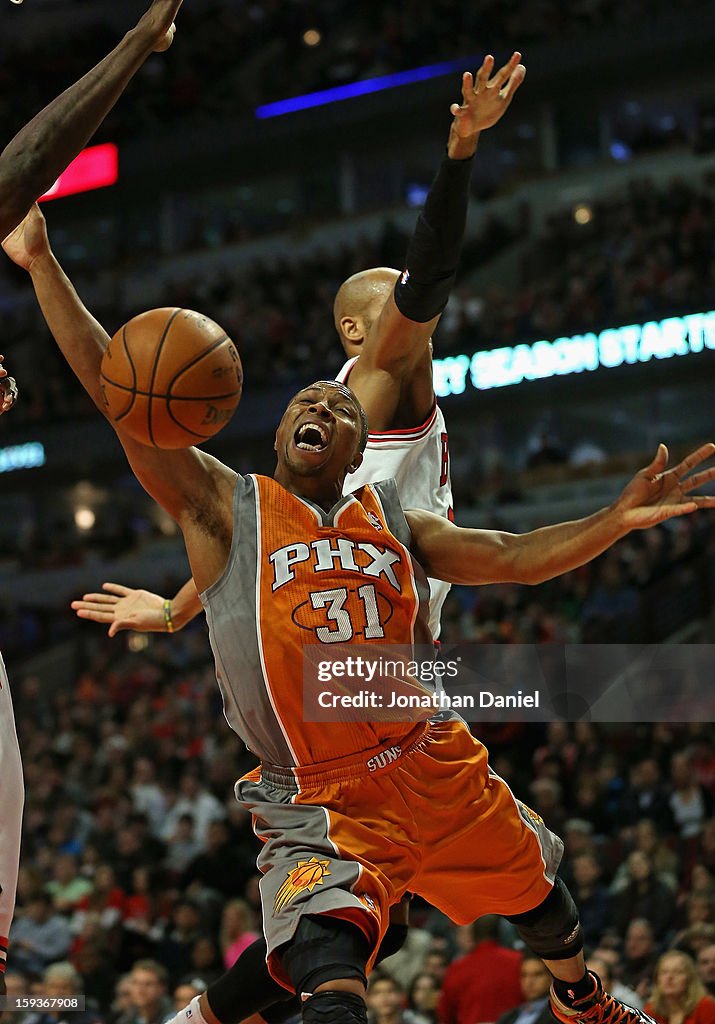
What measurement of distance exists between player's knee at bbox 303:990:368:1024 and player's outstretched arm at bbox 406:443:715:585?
1.26 meters

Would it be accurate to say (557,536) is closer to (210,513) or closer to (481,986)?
(210,513)

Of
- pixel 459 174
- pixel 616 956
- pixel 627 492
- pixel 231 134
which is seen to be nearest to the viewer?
pixel 627 492

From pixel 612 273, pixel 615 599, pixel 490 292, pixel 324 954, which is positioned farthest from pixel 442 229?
pixel 490 292

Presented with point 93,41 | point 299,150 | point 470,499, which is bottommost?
point 470,499

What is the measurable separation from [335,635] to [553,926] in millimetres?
1395

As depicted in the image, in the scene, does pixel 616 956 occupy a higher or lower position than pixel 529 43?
lower

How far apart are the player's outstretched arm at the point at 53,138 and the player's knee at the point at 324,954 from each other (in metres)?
2.04

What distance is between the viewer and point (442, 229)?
Result: 4.38 m

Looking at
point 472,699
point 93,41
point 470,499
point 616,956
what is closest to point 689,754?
point 616,956

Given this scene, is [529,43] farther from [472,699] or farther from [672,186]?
[472,699]

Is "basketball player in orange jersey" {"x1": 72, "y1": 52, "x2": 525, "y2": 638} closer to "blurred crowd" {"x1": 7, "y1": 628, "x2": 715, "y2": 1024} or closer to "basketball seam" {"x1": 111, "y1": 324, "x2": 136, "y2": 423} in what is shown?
"basketball seam" {"x1": 111, "y1": 324, "x2": 136, "y2": 423}

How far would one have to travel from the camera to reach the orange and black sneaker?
186 inches

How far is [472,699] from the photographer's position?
5.37 meters

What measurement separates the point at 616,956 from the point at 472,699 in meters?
3.71
